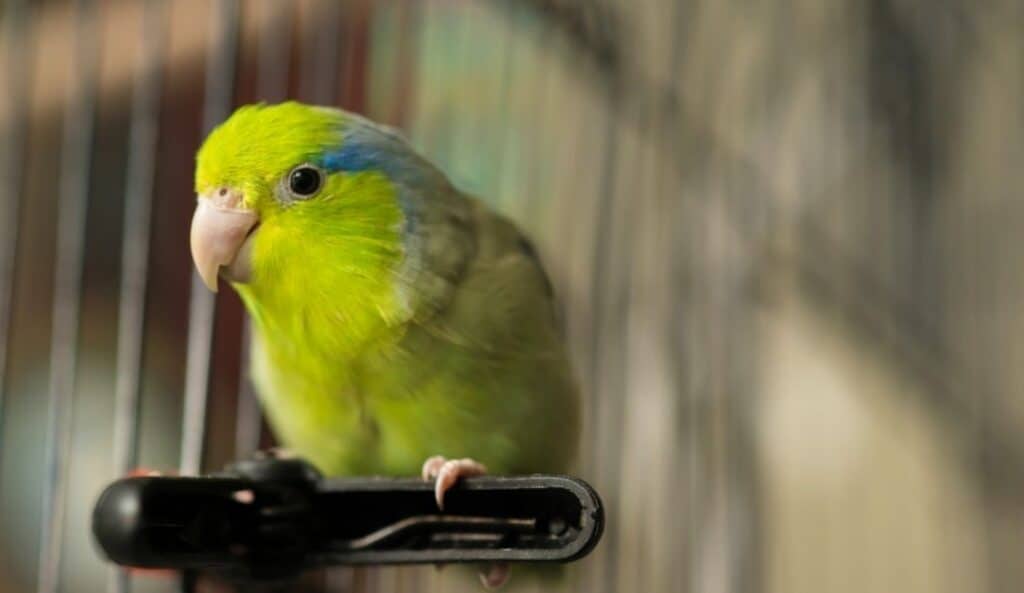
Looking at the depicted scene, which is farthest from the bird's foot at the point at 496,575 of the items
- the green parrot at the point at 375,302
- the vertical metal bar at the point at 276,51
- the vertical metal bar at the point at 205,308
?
the vertical metal bar at the point at 276,51

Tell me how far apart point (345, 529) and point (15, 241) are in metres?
0.33

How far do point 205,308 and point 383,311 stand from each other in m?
0.17

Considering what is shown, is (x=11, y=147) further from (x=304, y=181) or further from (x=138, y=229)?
(x=304, y=181)

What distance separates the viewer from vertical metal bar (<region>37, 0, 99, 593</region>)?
0.55m

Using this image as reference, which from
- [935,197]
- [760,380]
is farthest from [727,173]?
[935,197]

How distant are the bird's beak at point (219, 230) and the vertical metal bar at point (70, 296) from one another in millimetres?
222

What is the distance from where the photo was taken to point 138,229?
1.74 ft

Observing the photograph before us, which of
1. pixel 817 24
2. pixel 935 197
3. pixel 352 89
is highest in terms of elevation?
pixel 817 24

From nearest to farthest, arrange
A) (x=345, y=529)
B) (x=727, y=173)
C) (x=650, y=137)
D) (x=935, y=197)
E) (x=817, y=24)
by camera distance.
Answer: (x=345, y=529) < (x=650, y=137) < (x=727, y=173) < (x=817, y=24) < (x=935, y=197)

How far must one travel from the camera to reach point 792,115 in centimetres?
130

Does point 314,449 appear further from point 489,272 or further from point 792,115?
point 792,115

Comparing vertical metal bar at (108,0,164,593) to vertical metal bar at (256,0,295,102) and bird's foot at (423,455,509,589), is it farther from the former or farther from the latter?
bird's foot at (423,455,509,589)

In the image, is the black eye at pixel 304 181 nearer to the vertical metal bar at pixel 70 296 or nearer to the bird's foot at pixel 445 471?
the bird's foot at pixel 445 471

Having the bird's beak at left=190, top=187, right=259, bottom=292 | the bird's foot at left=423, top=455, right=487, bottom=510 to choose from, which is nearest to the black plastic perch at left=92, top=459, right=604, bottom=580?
the bird's foot at left=423, top=455, right=487, bottom=510
